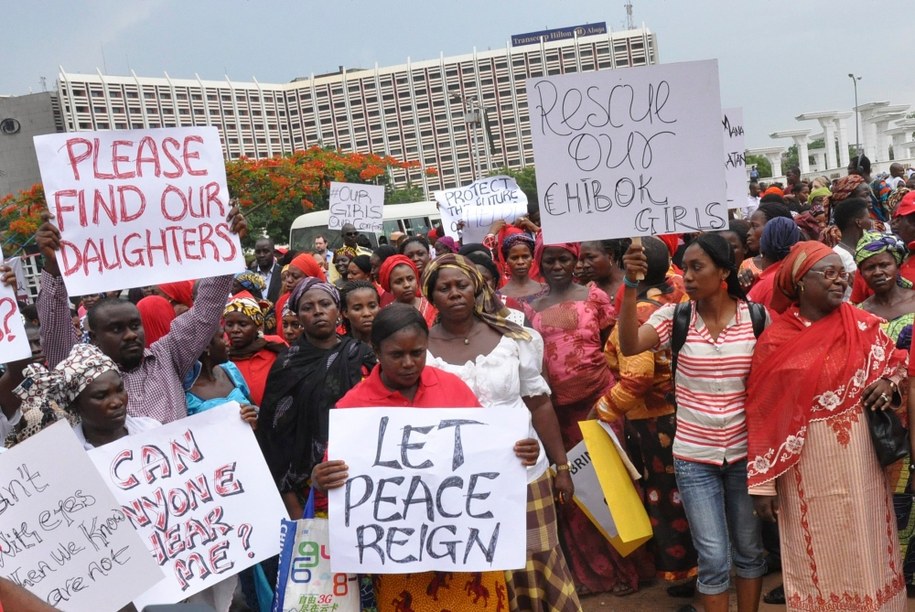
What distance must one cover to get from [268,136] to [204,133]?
118255mm

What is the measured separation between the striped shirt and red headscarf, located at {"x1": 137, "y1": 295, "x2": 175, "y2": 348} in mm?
2847

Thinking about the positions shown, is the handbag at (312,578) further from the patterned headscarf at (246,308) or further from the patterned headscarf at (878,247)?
the patterned headscarf at (878,247)

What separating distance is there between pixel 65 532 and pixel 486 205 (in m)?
8.75

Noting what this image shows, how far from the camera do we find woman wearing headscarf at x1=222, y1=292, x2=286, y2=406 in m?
5.33

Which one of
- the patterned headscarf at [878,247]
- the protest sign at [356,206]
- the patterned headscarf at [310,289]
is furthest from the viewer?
the protest sign at [356,206]

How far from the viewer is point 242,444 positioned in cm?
411

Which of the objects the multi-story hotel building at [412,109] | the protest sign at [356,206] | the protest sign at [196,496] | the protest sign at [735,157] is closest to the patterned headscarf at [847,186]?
the protest sign at [735,157]

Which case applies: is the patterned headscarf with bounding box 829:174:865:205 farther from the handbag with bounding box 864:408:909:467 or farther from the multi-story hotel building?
the multi-story hotel building

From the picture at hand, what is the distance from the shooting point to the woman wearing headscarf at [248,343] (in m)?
5.33

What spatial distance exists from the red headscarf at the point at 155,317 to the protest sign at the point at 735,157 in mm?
4589

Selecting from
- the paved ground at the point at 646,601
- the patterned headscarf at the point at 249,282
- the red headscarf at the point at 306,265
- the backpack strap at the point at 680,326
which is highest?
the red headscarf at the point at 306,265

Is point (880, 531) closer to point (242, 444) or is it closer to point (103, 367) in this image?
point (242, 444)

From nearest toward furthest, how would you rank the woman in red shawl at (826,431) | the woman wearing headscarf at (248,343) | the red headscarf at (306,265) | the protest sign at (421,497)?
the protest sign at (421,497), the woman in red shawl at (826,431), the woman wearing headscarf at (248,343), the red headscarf at (306,265)

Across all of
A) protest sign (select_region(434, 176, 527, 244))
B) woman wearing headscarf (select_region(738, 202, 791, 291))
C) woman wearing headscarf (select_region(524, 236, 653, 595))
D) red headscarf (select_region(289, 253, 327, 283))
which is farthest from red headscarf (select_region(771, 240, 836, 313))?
protest sign (select_region(434, 176, 527, 244))
